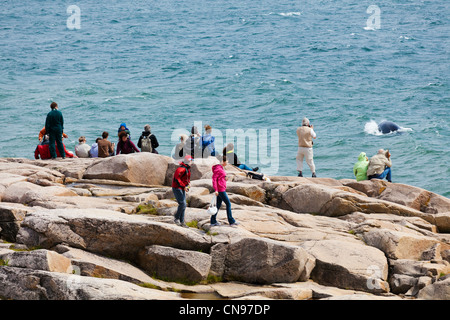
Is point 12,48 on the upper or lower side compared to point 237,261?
upper

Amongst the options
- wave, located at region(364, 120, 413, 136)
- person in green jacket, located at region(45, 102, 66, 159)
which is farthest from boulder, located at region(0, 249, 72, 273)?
wave, located at region(364, 120, 413, 136)

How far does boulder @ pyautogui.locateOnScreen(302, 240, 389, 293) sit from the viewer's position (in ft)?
49.9

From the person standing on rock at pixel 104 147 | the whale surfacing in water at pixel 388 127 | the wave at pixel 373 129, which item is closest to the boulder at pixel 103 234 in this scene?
the person standing on rock at pixel 104 147

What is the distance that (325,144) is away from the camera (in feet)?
154

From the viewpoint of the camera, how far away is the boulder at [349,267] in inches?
599

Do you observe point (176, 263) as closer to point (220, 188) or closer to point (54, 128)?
point (220, 188)

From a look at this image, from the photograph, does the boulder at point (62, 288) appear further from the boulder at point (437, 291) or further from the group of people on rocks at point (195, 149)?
the group of people on rocks at point (195, 149)

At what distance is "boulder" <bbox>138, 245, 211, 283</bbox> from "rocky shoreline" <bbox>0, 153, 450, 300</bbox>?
1.0 inches

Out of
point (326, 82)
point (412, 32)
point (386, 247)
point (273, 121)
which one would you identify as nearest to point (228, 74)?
point (326, 82)

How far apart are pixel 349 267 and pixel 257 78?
53.3 metres

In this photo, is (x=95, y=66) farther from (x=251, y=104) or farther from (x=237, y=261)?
(x=237, y=261)

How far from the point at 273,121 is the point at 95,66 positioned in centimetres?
3233

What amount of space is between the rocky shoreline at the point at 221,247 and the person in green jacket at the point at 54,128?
505 cm

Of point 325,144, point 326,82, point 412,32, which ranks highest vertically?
point 412,32
